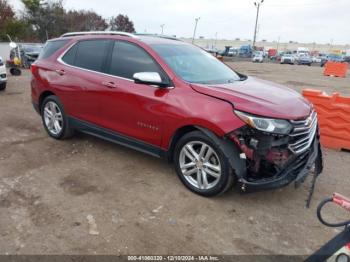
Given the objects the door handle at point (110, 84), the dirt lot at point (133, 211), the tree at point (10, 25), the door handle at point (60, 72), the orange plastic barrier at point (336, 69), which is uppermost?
the tree at point (10, 25)

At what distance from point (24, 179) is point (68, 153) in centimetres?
103

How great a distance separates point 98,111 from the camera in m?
5.04

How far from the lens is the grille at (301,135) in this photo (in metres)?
3.79

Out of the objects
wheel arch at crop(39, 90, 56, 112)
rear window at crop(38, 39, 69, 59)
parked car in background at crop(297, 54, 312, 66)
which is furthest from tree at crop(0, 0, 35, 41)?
wheel arch at crop(39, 90, 56, 112)

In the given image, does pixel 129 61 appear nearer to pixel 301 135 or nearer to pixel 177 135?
pixel 177 135

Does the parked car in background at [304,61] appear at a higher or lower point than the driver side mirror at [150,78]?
lower

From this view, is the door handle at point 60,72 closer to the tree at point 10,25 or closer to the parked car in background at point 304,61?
the tree at point 10,25

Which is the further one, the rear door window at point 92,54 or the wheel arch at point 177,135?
the rear door window at point 92,54

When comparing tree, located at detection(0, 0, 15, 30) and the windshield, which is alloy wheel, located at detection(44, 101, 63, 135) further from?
tree, located at detection(0, 0, 15, 30)

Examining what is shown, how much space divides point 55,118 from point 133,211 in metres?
2.84

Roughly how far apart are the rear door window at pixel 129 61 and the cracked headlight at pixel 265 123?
48.8 inches

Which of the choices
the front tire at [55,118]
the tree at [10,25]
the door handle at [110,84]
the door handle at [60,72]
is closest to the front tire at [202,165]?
the door handle at [110,84]

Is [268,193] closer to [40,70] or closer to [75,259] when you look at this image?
[75,259]

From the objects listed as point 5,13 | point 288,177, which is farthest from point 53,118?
point 5,13
